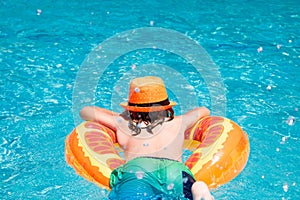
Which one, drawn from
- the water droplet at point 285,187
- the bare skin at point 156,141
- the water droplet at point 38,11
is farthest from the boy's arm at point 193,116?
the water droplet at point 38,11

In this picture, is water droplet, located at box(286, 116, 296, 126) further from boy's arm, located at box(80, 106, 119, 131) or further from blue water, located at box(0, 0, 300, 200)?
boy's arm, located at box(80, 106, 119, 131)

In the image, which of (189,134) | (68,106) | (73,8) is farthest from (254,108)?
(73,8)

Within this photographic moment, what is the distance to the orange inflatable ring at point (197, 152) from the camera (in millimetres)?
3916

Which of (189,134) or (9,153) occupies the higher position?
(189,134)

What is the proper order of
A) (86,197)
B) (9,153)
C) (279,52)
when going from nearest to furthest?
(86,197) < (9,153) < (279,52)

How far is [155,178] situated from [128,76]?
2.97m

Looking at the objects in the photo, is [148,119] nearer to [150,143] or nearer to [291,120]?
[150,143]

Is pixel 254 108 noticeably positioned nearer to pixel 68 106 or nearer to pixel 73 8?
pixel 68 106

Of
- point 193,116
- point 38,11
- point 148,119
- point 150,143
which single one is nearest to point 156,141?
point 150,143

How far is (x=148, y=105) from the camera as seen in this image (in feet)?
12.6

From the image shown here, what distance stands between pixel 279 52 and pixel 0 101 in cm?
365

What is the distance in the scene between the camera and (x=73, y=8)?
28.2 feet

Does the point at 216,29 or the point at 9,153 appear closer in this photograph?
the point at 9,153

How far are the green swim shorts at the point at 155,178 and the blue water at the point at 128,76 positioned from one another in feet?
2.33
